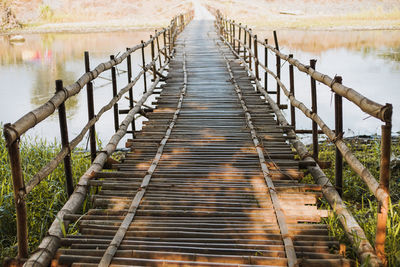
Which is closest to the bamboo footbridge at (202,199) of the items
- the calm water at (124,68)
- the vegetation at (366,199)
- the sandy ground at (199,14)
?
the vegetation at (366,199)

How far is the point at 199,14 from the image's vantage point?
108ft

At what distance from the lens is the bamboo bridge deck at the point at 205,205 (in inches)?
82.2

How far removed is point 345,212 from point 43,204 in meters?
2.20

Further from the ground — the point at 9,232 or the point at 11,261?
the point at 11,261

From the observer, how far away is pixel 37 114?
223 centimetres

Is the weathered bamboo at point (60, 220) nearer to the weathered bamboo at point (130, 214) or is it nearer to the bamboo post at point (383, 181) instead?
the weathered bamboo at point (130, 214)

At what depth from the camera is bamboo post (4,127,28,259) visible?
6.31 feet


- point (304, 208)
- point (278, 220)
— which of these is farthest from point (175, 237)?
point (304, 208)

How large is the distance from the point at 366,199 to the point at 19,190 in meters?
3.18

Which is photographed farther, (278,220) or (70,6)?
(70,6)

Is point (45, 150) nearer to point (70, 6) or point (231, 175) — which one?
point (231, 175)

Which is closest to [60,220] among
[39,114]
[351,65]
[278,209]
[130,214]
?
[130,214]

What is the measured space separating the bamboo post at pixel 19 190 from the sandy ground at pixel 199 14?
21862 millimetres

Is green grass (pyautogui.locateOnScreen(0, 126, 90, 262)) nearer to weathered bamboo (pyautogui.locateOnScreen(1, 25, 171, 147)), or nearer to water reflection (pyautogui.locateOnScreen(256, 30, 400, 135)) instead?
weathered bamboo (pyautogui.locateOnScreen(1, 25, 171, 147))
